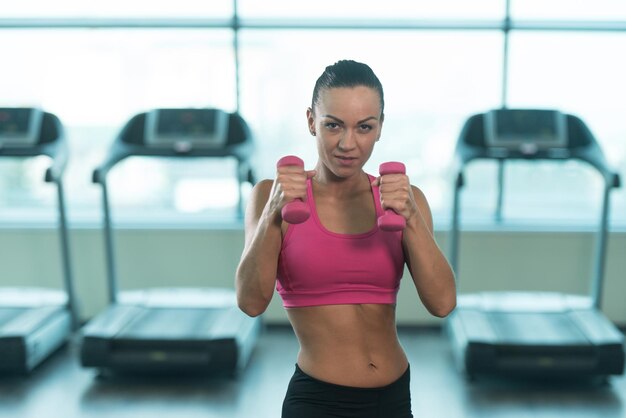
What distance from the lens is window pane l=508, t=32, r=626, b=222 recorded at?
4.13 m

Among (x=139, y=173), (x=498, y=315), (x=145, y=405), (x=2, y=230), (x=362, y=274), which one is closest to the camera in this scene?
(x=362, y=274)

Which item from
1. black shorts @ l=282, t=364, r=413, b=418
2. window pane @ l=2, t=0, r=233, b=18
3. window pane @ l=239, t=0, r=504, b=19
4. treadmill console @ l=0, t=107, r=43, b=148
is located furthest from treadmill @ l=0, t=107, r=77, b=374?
black shorts @ l=282, t=364, r=413, b=418

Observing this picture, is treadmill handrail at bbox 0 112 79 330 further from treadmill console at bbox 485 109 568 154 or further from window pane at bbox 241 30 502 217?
treadmill console at bbox 485 109 568 154

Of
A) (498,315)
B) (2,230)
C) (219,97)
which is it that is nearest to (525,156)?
(498,315)

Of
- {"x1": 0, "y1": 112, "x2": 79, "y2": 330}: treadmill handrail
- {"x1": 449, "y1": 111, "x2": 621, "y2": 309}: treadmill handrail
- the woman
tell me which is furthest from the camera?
{"x1": 0, "y1": 112, "x2": 79, "y2": 330}: treadmill handrail

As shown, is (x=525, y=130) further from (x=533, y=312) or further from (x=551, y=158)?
(x=533, y=312)

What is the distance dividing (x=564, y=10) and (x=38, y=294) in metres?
3.68

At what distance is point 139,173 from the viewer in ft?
15.2

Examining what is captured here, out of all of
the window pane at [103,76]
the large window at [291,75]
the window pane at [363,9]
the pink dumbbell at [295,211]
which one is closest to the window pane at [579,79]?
the large window at [291,75]

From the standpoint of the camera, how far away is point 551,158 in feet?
11.8

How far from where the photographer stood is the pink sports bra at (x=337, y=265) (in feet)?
4.78

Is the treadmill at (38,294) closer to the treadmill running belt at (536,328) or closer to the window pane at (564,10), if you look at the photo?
the treadmill running belt at (536,328)

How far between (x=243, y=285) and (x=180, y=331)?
208 centimetres

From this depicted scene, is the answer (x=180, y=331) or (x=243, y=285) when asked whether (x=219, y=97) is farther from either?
(x=243, y=285)
